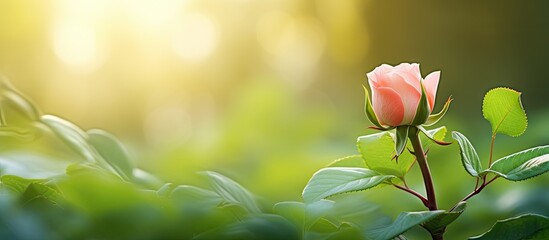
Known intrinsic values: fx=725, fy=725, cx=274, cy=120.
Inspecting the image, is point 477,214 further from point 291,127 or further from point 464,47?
point 464,47

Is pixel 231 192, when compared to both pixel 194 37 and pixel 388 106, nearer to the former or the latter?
pixel 388 106

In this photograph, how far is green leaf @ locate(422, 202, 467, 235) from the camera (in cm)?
38

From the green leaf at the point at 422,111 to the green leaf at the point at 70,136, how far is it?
9.4 inches

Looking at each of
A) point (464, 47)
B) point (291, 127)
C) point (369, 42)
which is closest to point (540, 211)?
point (291, 127)

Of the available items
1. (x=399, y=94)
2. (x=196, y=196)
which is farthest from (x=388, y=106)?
(x=196, y=196)

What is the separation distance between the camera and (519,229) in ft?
1.32

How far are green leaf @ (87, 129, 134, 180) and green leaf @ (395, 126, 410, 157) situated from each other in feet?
0.67

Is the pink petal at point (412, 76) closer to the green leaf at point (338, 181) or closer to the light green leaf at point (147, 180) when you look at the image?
the green leaf at point (338, 181)

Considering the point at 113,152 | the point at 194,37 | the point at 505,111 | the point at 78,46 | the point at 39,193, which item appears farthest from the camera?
the point at 194,37

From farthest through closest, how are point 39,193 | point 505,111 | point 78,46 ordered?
point 78,46, point 505,111, point 39,193

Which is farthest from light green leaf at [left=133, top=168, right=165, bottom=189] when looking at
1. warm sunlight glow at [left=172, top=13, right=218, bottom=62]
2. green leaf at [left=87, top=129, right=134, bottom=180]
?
warm sunlight glow at [left=172, top=13, right=218, bottom=62]

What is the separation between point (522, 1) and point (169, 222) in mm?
2683

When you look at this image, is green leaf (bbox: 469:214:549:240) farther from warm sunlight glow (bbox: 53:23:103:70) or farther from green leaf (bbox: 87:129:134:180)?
warm sunlight glow (bbox: 53:23:103:70)

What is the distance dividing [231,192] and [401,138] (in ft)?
0.33
